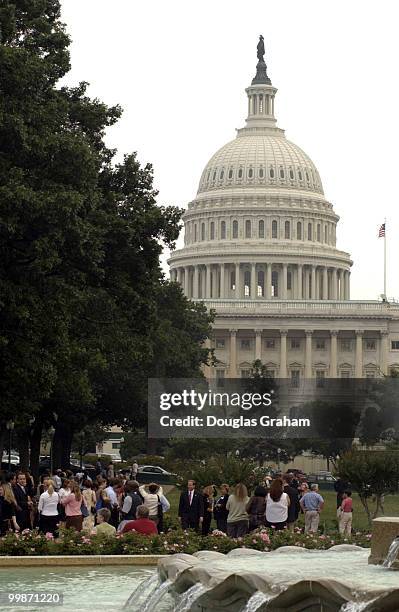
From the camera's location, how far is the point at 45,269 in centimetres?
3822

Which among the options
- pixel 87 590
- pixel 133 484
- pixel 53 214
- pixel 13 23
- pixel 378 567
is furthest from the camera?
pixel 13 23

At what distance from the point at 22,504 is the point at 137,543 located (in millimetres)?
4792

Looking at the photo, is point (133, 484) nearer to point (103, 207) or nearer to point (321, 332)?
point (103, 207)

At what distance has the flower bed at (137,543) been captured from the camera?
83.4 ft

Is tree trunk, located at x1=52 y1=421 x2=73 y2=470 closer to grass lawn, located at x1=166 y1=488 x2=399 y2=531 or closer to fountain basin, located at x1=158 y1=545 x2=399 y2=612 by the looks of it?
grass lawn, located at x1=166 y1=488 x2=399 y2=531

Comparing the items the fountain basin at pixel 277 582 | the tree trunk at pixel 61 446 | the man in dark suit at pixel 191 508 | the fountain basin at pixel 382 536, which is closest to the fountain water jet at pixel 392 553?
the fountain basin at pixel 277 582

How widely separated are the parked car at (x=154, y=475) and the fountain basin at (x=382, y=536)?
55.1 metres

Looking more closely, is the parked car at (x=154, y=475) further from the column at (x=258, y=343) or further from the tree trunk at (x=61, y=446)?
the column at (x=258, y=343)

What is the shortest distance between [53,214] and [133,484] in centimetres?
936

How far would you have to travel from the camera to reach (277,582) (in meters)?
17.0

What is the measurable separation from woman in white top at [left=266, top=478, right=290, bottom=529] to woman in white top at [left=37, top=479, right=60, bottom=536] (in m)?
3.79

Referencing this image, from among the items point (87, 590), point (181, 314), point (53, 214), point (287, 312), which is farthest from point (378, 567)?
point (287, 312)

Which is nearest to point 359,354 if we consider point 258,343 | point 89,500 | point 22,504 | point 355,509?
point 258,343

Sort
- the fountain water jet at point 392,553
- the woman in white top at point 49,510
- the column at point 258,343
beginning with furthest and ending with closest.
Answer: the column at point 258,343
the woman in white top at point 49,510
the fountain water jet at point 392,553
